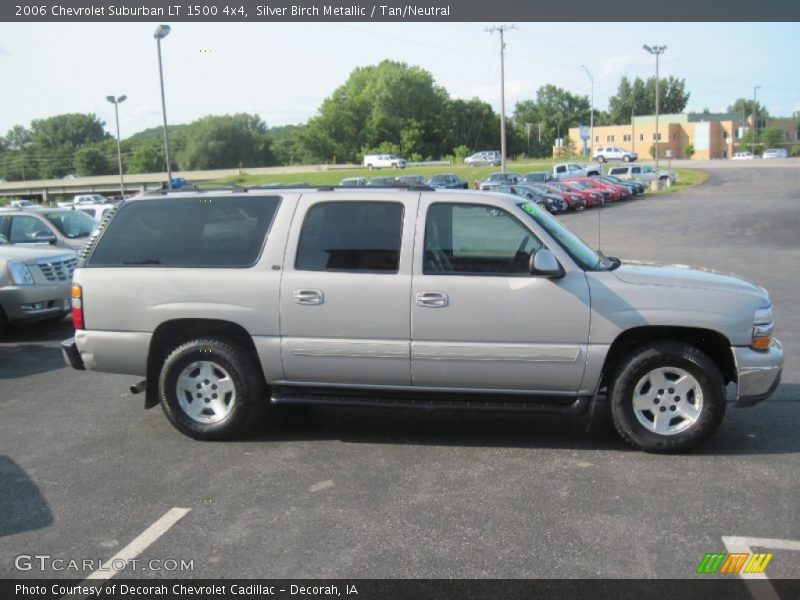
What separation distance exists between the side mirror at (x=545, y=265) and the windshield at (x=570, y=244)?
270 millimetres

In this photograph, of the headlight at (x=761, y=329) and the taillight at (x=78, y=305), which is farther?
the taillight at (x=78, y=305)

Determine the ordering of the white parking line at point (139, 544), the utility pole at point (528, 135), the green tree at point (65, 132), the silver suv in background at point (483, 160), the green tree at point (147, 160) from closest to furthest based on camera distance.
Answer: the white parking line at point (139, 544) → the silver suv in background at point (483, 160) → the green tree at point (147, 160) → the utility pole at point (528, 135) → the green tree at point (65, 132)

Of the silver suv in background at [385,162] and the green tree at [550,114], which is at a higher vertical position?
the green tree at [550,114]

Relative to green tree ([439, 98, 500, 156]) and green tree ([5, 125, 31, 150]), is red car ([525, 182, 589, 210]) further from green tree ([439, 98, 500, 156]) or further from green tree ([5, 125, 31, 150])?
green tree ([5, 125, 31, 150])

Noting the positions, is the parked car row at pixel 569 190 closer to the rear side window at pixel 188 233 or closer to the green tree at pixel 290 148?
the rear side window at pixel 188 233

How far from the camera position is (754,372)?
5328mm

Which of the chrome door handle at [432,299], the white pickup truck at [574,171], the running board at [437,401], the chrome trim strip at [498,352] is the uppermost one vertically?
the white pickup truck at [574,171]

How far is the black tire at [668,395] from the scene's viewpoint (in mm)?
5348

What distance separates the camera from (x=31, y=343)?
1002 cm

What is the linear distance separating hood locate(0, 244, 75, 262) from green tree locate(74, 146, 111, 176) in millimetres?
132788

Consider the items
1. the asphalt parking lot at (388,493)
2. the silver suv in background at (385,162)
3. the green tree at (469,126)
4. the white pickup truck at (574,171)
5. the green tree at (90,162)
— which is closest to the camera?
the asphalt parking lot at (388,493)

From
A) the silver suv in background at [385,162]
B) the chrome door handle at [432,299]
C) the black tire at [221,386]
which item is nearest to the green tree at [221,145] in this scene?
the silver suv in background at [385,162]

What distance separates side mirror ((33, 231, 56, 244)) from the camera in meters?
13.1

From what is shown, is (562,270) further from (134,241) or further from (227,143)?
(227,143)
